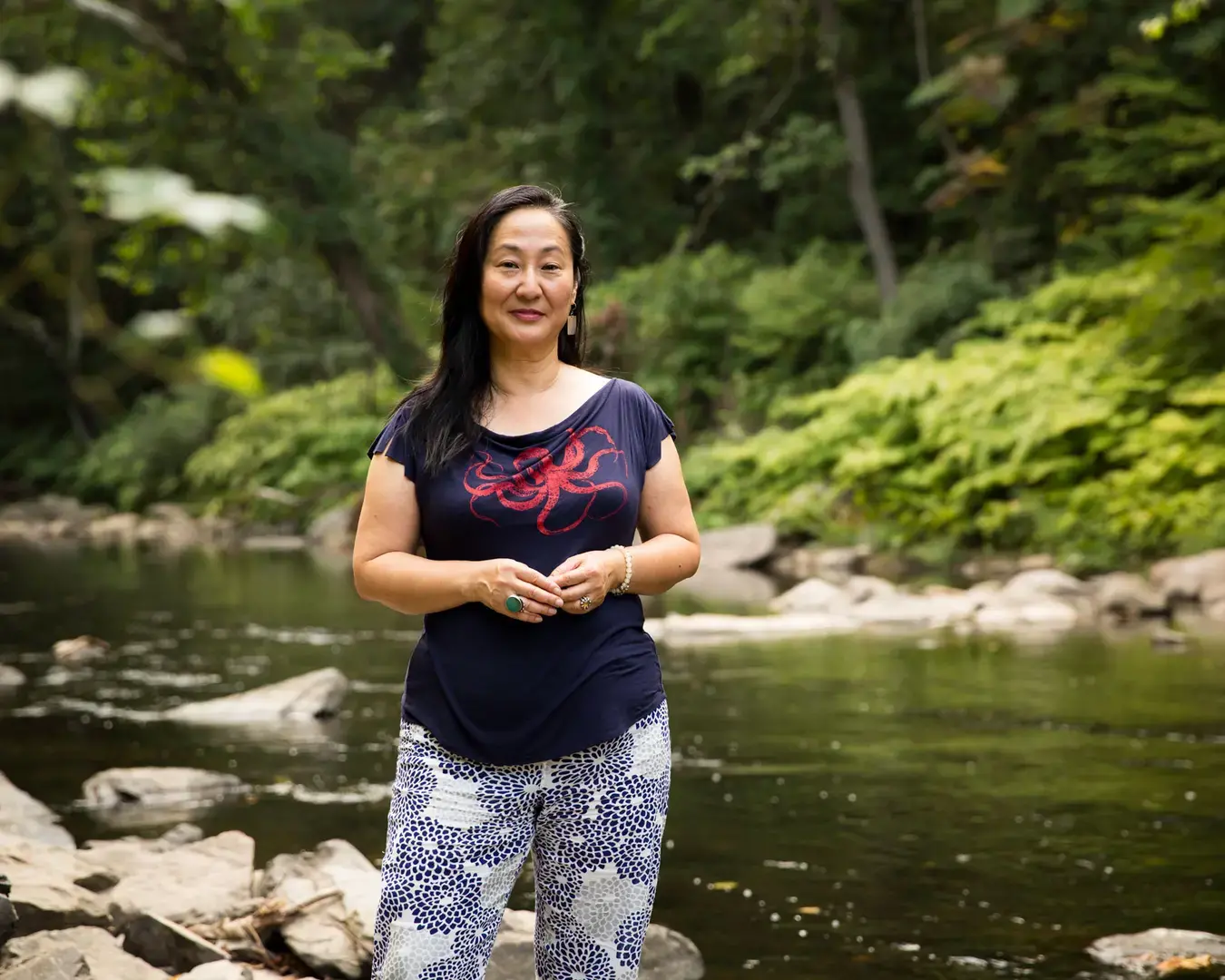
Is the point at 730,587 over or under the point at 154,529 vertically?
over

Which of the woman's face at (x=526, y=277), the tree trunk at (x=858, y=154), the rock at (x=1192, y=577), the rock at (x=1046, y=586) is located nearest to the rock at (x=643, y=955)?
the woman's face at (x=526, y=277)

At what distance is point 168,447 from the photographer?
37781mm

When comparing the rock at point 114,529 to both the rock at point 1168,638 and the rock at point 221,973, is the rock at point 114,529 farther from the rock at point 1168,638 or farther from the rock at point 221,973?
the rock at point 221,973

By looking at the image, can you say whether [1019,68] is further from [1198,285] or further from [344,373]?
[344,373]

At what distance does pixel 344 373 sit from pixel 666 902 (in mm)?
33753

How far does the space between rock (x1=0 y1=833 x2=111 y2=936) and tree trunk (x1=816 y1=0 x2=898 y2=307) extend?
2142 cm

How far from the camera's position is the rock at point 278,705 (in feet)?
34.0

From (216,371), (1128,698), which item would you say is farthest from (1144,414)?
(216,371)

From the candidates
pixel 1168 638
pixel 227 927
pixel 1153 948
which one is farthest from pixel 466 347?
pixel 1168 638

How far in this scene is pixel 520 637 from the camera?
319 cm

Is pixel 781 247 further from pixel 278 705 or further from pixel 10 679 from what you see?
pixel 278 705

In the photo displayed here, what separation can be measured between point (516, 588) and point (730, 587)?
15323 mm

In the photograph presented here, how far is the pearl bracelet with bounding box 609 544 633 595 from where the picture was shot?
3.18 m

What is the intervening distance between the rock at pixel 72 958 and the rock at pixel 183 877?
0.32m
